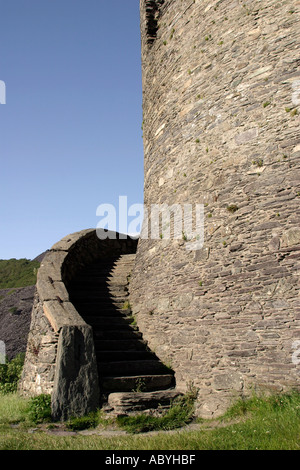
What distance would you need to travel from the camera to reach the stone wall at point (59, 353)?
5277 mm

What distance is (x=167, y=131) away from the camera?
7.81 m

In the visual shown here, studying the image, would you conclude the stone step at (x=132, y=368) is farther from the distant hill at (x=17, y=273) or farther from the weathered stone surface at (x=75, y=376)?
the distant hill at (x=17, y=273)

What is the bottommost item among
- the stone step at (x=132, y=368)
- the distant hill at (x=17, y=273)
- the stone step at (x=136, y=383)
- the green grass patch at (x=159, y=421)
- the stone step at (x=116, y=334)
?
the green grass patch at (x=159, y=421)

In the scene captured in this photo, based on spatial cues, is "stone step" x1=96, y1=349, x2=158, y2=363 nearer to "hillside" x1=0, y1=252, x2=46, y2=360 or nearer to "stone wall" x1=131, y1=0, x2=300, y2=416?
"stone wall" x1=131, y1=0, x2=300, y2=416

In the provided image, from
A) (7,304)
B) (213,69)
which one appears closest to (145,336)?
(213,69)

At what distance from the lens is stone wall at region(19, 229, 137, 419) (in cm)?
528

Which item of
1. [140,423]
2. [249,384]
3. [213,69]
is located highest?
[213,69]

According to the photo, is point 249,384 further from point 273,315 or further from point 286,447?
point 286,447

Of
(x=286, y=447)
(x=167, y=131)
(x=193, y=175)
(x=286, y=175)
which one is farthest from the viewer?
(x=167, y=131)

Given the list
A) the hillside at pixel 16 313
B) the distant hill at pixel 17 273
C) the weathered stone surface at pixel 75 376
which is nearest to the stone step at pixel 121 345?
the weathered stone surface at pixel 75 376

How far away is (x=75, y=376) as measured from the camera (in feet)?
17.7

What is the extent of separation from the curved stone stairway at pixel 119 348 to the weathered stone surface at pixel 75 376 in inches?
10.2

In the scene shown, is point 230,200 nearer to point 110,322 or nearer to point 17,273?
point 110,322
